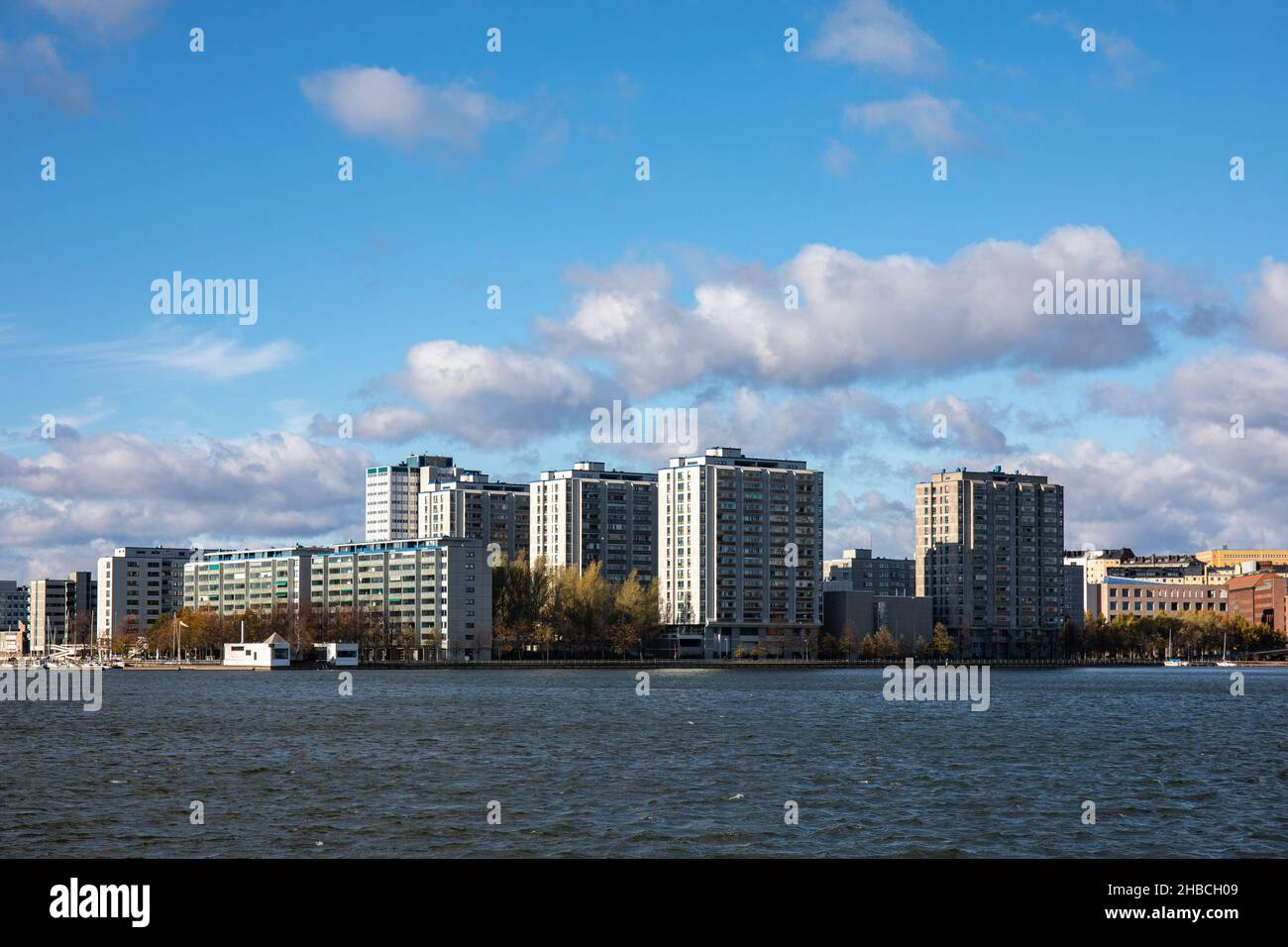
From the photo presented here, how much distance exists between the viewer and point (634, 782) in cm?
4644

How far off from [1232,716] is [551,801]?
68775mm

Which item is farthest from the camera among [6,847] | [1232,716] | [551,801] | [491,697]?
[491,697]

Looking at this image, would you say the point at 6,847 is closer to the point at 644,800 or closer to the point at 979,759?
the point at 644,800

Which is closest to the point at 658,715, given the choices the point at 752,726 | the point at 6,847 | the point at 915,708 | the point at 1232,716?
the point at 752,726

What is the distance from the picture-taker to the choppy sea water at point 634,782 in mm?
33688

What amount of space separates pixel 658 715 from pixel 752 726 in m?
11.7

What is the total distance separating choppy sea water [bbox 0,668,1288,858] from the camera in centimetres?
3369

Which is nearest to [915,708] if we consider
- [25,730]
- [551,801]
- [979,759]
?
[979,759]
